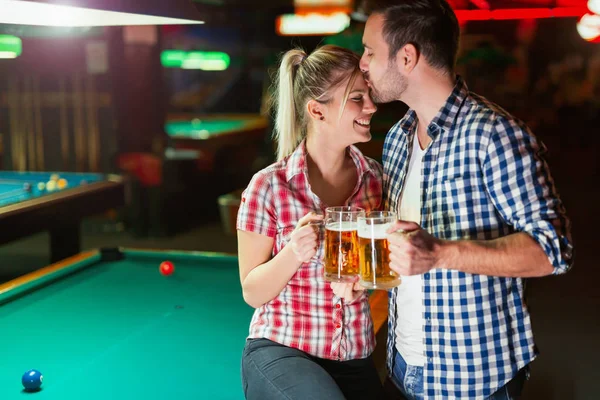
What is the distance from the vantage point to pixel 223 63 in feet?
40.0

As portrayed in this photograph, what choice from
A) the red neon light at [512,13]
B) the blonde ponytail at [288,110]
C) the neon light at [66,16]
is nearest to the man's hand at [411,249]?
the blonde ponytail at [288,110]

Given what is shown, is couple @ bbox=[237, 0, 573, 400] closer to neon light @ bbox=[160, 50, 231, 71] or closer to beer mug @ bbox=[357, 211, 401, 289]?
beer mug @ bbox=[357, 211, 401, 289]

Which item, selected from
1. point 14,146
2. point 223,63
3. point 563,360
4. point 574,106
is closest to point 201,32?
point 223,63

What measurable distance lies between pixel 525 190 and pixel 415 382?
0.61 metres

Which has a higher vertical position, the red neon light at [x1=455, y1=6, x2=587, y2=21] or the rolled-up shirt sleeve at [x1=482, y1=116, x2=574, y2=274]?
the red neon light at [x1=455, y1=6, x2=587, y2=21]

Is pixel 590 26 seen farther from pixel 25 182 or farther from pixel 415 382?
pixel 415 382

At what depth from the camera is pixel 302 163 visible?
2.08m

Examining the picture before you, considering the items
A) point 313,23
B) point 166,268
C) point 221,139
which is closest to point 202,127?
point 221,139

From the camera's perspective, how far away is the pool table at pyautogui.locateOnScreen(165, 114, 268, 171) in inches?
342

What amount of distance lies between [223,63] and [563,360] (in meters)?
9.08

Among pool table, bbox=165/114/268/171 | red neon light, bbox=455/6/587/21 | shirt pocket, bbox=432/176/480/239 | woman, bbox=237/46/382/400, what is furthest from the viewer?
red neon light, bbox=455/6/587/21

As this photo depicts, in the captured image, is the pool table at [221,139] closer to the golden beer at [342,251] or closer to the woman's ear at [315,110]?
the woman's ear at [315,110]

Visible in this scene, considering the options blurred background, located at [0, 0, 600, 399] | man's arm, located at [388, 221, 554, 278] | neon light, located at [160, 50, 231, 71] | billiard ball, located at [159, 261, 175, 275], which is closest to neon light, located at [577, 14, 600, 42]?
blurred background, located at [0, 0, 600, 399]

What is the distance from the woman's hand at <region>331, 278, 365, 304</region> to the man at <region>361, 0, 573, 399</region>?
13cm
